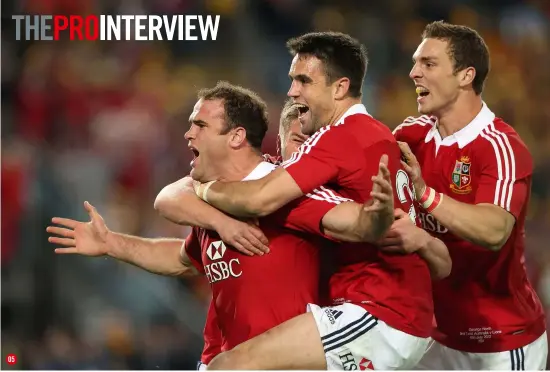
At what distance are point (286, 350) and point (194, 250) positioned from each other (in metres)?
1.03

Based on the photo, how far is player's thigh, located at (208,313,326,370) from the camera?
12.4 feet

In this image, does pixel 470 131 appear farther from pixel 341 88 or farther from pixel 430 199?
pixel 341 88

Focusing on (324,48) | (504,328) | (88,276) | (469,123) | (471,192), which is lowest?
(88,276)

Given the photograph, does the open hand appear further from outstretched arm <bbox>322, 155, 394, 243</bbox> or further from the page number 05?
the page number 05

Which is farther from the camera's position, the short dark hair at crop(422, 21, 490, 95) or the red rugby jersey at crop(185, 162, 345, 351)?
the short dark hair at crop(422, 21, 490, 95)

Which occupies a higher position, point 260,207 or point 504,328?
point 260,207

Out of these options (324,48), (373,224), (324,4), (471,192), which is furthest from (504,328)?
(324,4)

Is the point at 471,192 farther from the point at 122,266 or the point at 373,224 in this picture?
the point at 122,266

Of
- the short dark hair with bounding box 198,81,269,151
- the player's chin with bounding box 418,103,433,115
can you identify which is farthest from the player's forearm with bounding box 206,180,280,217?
the player's chin with bounding box 418,103,433,115

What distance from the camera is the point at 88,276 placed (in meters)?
7.92

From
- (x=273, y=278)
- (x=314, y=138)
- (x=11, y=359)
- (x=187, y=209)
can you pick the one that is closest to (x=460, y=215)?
(x=314, y=138)

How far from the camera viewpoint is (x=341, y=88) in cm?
425

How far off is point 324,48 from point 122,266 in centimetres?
418

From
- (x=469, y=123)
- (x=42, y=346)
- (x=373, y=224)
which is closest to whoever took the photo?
(x=373, y=224)
